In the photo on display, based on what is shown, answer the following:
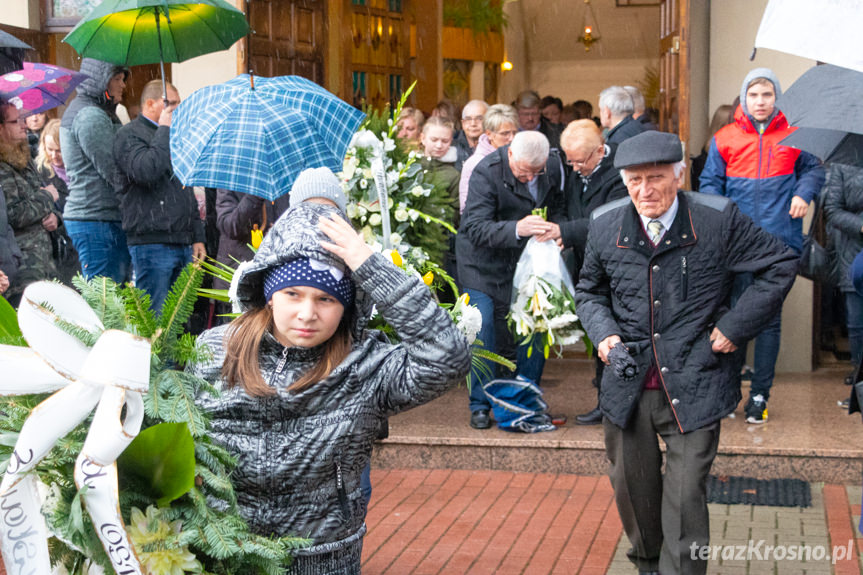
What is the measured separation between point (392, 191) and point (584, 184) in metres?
1.92

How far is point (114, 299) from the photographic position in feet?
8.33

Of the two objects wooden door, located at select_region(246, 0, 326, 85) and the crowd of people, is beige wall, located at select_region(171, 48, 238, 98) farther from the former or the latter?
the crowd of people

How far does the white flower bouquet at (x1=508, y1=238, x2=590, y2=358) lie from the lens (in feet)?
22.2

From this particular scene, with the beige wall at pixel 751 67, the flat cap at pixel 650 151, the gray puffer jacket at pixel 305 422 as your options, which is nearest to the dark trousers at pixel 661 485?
the flat cap at pixel 650 151

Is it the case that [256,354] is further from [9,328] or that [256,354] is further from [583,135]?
[583,135]

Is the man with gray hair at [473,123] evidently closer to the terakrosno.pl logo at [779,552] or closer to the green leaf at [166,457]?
the terakrosno.pl logo at [779,552]

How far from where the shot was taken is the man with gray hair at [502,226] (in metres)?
6.91

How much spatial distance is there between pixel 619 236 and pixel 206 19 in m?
3.50

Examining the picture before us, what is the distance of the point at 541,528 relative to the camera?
5789 millimetres

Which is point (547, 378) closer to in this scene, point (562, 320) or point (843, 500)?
point (562, 320)

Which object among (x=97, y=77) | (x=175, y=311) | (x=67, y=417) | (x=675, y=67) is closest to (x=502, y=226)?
(x=97, y=77)

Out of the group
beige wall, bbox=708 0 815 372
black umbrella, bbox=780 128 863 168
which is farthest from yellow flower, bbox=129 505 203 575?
beige wall, bbox=708 0 815 372

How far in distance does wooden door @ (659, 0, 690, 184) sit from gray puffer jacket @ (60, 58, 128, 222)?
4458 mm

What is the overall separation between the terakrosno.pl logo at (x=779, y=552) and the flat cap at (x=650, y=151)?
195 centimetres
